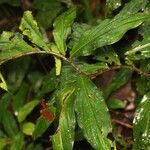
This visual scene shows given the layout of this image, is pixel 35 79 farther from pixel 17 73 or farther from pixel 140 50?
pixel 140 50

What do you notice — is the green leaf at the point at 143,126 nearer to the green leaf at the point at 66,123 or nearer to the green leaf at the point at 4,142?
the green leaf at the point at 66,123

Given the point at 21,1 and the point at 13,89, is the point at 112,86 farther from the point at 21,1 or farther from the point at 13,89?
the point at 21,1

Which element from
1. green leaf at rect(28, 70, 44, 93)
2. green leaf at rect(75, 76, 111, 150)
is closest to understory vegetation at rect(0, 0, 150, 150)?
green leaf at rect(75, 76, 111, 150)

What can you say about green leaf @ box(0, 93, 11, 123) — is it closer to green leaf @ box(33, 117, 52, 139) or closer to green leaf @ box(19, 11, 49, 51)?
green leaf @ box(33, 117, 52, 139)

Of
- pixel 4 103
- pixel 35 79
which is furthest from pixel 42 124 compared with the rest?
pixel 35 79

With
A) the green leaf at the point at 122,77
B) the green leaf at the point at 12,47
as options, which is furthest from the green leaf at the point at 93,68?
the green leaf at the point at 122,77

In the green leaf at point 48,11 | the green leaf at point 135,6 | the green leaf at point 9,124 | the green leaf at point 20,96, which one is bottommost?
the green leaf at point 9,124
